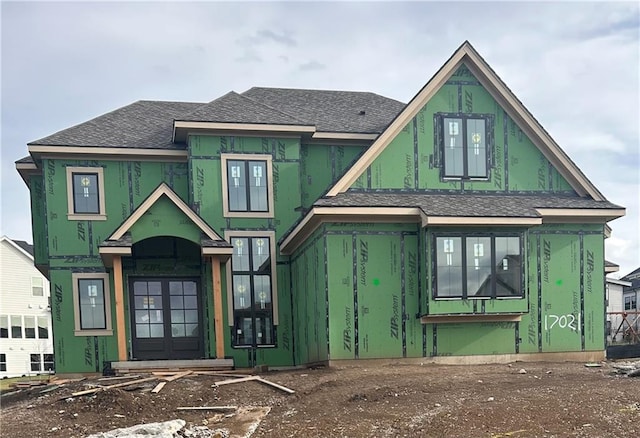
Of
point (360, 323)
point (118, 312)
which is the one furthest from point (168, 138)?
point (360, 323)

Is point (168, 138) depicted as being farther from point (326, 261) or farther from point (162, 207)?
point (326, 261)

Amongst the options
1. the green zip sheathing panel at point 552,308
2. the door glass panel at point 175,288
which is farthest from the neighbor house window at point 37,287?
the green zip sheathing panel at point 552,308

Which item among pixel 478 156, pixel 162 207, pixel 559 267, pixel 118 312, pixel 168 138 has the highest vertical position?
pixel 168 138

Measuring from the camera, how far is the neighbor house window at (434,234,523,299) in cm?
1450

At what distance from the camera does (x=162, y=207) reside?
1622cm

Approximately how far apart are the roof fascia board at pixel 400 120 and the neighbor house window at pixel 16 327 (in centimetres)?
3345

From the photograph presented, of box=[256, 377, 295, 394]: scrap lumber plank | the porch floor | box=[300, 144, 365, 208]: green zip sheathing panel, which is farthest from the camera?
box=[300, 144, 365, 208]: green zip sheathing panel

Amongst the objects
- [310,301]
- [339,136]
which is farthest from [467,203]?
[339,136]

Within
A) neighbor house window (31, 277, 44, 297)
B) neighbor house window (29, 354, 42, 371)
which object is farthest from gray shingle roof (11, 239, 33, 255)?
neighbor house window (29, 354, 42, 371)

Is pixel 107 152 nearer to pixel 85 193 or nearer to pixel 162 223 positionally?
pixel 85 193

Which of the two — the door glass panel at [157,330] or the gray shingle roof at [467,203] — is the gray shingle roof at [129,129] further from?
the gray shingle roof at [467,203]

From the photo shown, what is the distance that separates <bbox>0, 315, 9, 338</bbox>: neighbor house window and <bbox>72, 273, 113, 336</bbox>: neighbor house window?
24872 mm

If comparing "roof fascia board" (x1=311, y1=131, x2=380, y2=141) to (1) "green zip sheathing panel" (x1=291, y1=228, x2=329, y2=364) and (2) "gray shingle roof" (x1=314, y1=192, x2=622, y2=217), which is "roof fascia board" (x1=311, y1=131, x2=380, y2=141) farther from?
(1) "green zip sheathing panel" (x1=291, y1=228, x2=329, y2=364)

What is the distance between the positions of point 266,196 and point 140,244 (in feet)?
15.2
